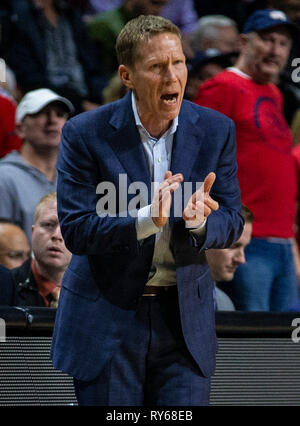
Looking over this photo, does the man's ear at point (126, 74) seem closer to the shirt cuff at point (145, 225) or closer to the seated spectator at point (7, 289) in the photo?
the shirt cuff at point (145, 225)

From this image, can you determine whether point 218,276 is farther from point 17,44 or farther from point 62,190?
point 17,44

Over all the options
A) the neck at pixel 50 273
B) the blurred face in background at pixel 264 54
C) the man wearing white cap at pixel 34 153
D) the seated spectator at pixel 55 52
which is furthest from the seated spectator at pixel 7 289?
the seated spectator at pixel 55 52

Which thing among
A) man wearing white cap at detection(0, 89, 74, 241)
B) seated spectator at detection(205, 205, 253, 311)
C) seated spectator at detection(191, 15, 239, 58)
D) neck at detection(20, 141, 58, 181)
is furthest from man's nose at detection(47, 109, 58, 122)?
seated spectator at detection(191, 15, 239, 58)

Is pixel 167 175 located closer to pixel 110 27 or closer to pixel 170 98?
pixel 170 98

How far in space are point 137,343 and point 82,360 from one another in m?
0.14

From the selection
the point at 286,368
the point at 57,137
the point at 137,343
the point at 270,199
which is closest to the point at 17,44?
the point at 57,137

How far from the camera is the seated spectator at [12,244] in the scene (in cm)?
392

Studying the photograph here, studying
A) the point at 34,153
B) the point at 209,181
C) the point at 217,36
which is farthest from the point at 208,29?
the point at 209,181

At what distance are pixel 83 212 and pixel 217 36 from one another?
12.7ft

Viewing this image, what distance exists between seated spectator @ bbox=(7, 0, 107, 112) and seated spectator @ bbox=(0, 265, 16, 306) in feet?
6.92

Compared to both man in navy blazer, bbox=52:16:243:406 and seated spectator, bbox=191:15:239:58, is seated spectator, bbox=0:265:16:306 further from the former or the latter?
seated spectator, bbox=191:15:239:58

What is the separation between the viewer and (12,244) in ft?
12.9

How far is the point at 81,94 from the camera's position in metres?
5.29

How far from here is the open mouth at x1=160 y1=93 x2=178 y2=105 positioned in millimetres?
1985
